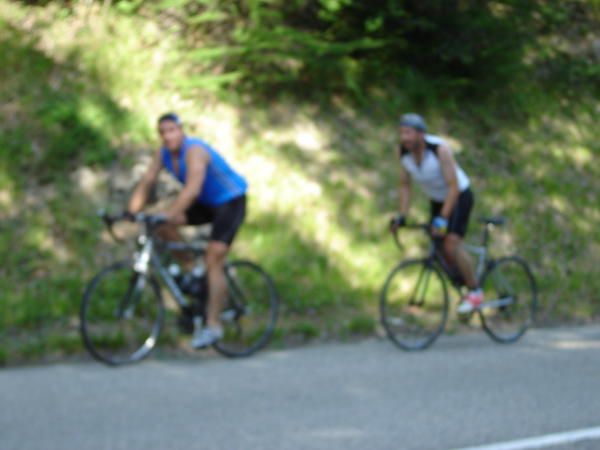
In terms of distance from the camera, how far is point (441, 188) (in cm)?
825

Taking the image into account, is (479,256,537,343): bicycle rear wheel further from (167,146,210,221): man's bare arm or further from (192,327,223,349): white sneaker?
(167,146,210,221): man's bare arm

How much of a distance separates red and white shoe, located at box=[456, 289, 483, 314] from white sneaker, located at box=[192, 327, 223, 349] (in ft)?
7.94

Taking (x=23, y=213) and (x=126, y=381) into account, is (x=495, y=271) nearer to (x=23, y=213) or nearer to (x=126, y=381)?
(x=126, y=381)

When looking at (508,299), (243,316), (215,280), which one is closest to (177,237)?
(215,280)

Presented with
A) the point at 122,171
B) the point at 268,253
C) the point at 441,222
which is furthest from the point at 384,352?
the point at 122,171

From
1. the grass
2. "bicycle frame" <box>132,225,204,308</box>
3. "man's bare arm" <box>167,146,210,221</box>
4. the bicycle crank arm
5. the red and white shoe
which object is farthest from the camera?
the grass

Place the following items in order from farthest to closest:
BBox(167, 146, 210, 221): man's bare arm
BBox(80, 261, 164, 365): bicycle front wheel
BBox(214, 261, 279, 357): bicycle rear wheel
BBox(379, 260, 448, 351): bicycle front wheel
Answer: BBox(379, 260, 448, 351): bicycle front wheel
BBox(214, 261, 279, 357): bicycle rear wheel
BBox(80, 261, 164, 365): bicycle front wheel
BBox(167, 146, 210, 221): man's bare arm

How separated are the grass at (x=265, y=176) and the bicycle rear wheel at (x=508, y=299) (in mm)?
976

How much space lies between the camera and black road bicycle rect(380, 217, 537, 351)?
830 centimetres

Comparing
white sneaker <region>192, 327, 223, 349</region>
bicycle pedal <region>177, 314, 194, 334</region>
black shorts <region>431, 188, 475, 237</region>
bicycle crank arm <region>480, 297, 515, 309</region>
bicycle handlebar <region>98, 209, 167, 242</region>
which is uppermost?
black shorts <region>431, 188, 475, 237</region>

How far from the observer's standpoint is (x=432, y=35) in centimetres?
1205

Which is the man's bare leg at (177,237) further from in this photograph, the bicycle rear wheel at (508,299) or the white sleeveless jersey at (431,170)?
the bicycle rear wheel at (508,299)

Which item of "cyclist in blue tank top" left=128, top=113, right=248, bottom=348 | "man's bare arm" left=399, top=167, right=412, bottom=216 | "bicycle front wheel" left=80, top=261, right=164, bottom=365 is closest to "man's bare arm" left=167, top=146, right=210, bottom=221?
"cyclist in blue tank top" left=128, top=113, right=248, bottom=348

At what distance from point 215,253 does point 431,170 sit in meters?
2.10
